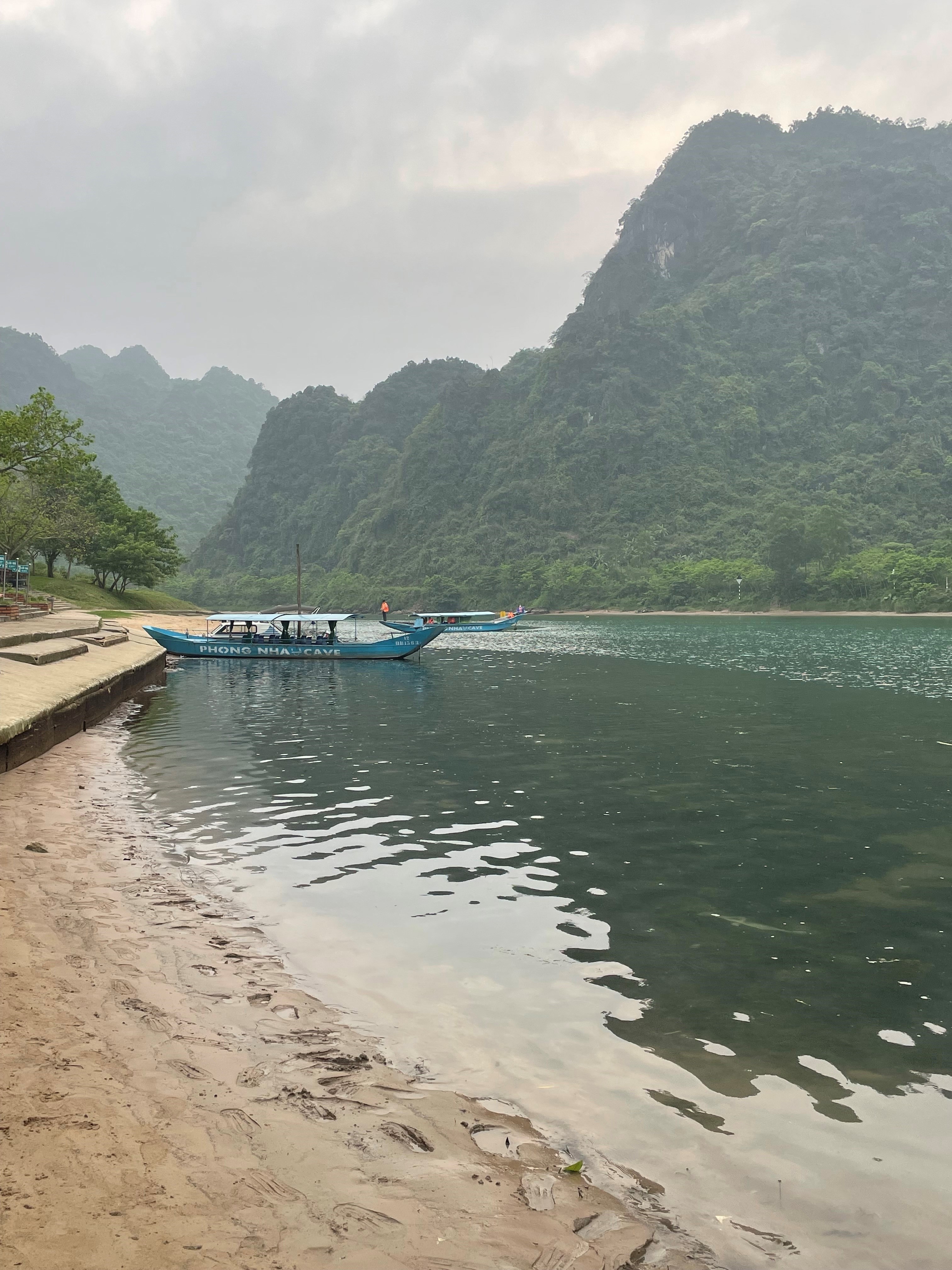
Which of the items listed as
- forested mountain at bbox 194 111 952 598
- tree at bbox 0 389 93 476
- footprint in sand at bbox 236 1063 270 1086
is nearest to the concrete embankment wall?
tree at bbox 0 389 93 476

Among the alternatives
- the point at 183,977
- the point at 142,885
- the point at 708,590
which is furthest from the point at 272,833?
the point at 708,590

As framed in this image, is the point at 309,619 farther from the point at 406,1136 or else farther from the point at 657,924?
the point at 406,1136

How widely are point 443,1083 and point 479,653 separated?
178ft

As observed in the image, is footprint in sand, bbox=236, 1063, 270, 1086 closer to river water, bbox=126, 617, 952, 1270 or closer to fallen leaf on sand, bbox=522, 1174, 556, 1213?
river water, bbox=126, 617, 952, 1270

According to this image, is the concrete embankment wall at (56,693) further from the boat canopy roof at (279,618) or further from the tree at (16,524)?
the tree at (16,524)

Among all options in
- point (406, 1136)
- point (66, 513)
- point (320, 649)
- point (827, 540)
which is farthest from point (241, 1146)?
point (827, 540)

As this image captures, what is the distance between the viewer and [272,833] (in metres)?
14.0

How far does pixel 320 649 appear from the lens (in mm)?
52094

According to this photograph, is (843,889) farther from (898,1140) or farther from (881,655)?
(881,655)

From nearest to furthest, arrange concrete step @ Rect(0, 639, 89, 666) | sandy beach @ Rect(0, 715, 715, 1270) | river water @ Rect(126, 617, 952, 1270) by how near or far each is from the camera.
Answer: sandy beach @ Rect(0, 715, 715, 1270) < river water @ Rect(126, 617, 952, 1270) < concrete step @ Rect(0, 639, 89, 666)

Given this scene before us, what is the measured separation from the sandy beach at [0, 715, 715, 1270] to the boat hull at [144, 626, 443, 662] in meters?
43.7

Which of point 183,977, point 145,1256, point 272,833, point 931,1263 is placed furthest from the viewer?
point 272,833

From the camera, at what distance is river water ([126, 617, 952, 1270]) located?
18.7 feet

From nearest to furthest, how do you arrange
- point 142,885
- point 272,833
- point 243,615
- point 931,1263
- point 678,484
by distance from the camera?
1. point 931,1263
2. point 142,885
3. point 272,833
4. point 243,615
5. point 678,484
